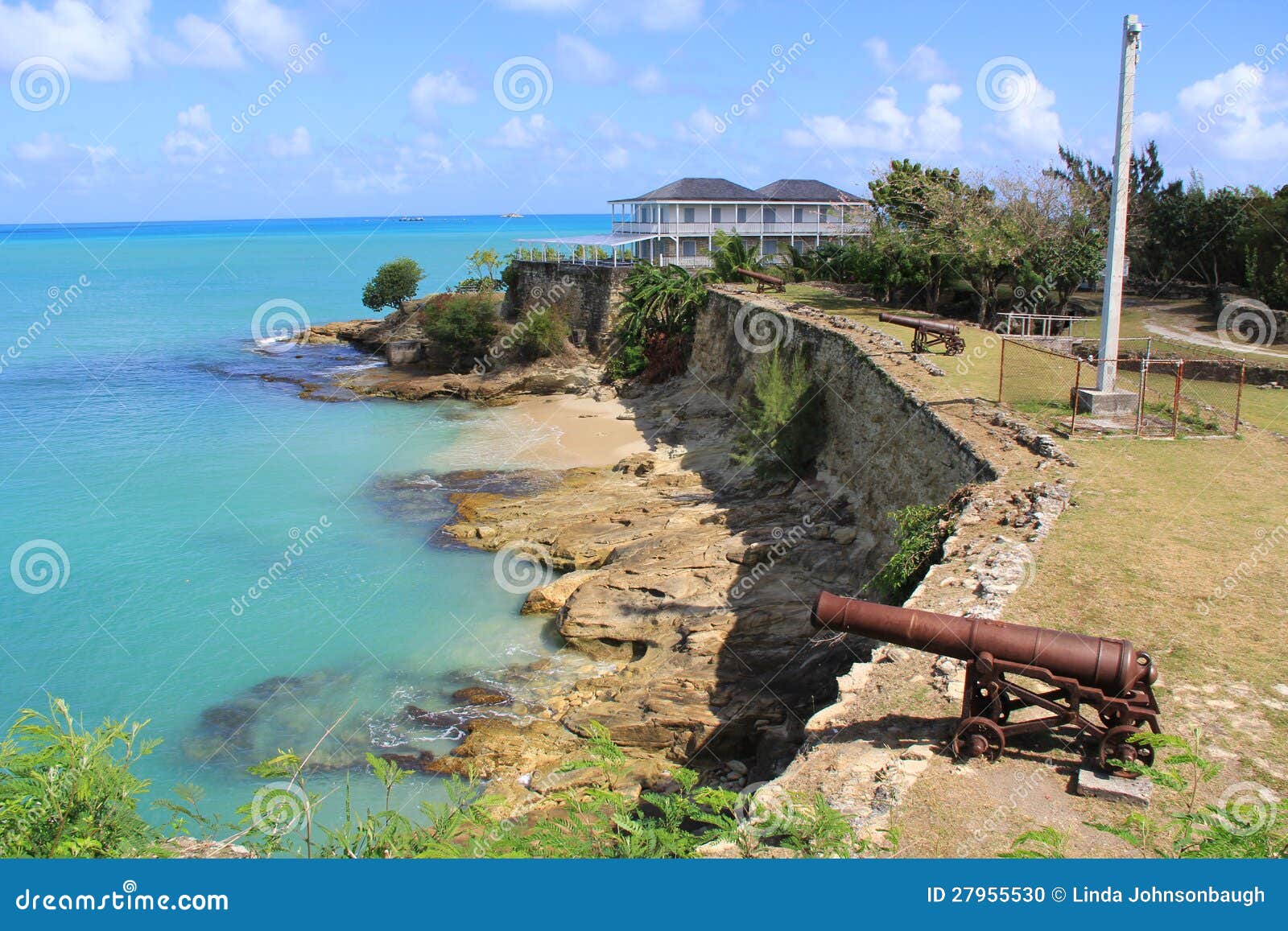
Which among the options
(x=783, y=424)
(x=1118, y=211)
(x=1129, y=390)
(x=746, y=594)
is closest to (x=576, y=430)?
(x=783, y=424)

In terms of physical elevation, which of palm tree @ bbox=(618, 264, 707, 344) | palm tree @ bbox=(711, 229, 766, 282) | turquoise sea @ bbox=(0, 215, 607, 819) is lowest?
turquoise sea @ bbox=(0, 215, 607, 819)

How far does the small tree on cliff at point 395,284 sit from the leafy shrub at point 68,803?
44.2 meters

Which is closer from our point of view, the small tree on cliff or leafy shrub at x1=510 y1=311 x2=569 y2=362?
leafy shrub at x1=510 y1=311 x2=569 y2=362

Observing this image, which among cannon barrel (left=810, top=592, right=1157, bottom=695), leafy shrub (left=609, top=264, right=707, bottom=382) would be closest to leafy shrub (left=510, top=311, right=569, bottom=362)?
leafy shrub (left=609, top=264, right=707, bottom=382)

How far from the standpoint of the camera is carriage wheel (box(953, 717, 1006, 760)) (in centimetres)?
627

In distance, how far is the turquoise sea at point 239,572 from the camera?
13281 mm

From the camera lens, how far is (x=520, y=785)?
10.7 metres

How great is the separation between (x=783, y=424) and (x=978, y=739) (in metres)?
13.9

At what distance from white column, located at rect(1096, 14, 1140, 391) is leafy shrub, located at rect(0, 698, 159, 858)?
12783 mm

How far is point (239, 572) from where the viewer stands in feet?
60.8

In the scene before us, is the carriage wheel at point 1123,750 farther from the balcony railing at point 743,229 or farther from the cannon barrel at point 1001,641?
the balcony railing at point 743,229

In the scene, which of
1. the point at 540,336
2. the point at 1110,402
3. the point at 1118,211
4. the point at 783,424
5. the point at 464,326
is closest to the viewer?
the point at 1118,211

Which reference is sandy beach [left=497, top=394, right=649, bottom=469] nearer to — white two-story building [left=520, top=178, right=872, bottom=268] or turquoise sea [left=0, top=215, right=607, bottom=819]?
turquoise sea [left=0, top=215, right=607, bottom=819]

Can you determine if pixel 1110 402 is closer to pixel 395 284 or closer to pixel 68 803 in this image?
pixel 68 803
